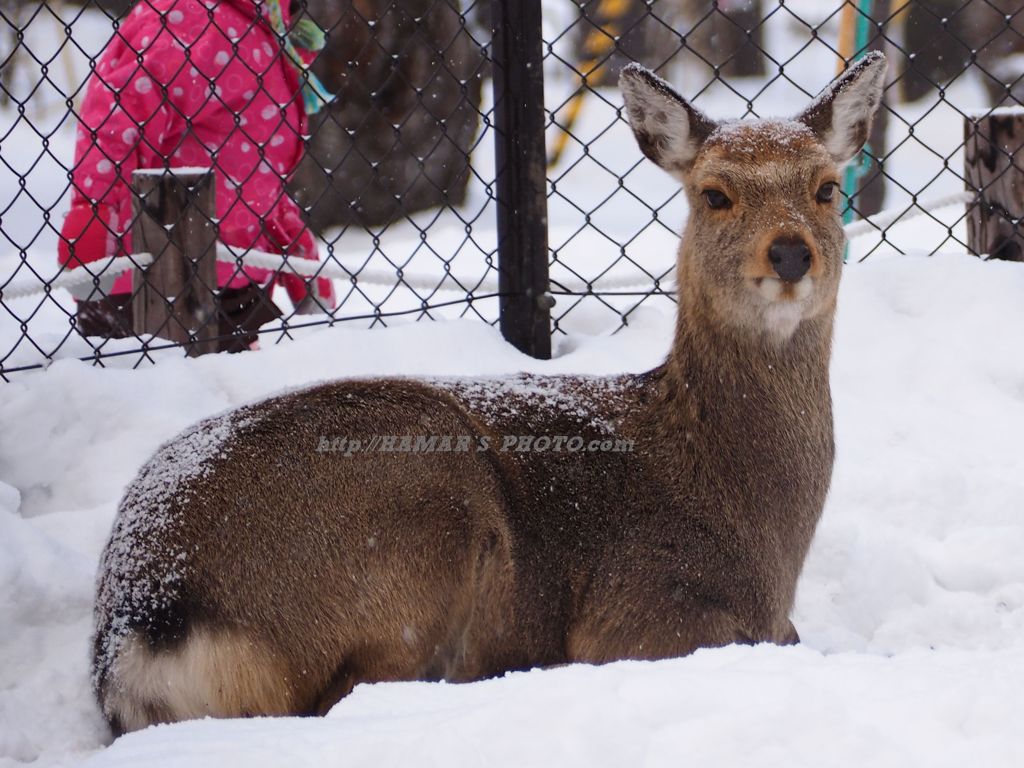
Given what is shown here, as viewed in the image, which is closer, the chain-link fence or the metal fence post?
the metal fence post

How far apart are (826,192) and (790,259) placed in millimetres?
341

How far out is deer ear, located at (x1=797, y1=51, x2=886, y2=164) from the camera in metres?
3.61

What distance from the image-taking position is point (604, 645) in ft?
10.3

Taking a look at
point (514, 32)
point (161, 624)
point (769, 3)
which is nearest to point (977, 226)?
point (514, 32)

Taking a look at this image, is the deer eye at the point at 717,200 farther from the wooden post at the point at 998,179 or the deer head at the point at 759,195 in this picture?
the wooden post at the point at 998,179

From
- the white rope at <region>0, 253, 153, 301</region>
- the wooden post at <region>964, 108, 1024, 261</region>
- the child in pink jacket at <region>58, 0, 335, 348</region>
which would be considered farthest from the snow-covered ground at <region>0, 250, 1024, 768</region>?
the child in pink jacket at <region>58, 0, 335, 348</region>

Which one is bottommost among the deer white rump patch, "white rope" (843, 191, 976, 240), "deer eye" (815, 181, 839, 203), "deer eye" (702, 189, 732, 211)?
the deer white rump patch

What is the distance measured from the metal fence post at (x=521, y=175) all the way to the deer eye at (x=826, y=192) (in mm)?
1381

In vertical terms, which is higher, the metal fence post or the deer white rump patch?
the metal fence post

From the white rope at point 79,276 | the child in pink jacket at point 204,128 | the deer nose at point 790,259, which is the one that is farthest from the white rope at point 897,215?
the white rope at point 79,276

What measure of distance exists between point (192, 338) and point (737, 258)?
2407 millimetres

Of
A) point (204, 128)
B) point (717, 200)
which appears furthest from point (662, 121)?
point (204, 128)

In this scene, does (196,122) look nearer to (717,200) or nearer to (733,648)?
(717,200)

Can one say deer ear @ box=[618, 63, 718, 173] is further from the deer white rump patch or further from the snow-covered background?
the deer white rump patch
